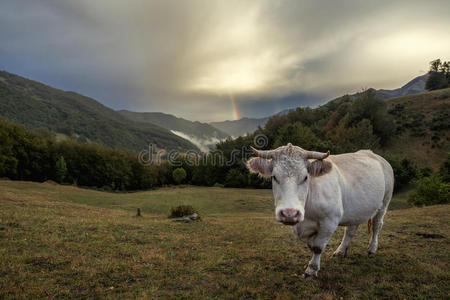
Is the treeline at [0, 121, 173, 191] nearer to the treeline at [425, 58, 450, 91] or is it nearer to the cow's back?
the cow's back

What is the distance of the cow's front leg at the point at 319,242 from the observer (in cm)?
496

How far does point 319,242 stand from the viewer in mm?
5059

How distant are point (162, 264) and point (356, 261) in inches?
221

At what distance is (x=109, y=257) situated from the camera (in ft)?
22.7

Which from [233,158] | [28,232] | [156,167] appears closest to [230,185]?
[233,158]

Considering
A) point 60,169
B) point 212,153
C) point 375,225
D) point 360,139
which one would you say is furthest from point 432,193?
point 60,169

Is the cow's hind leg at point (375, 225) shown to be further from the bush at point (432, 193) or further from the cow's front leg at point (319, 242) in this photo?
the bush at point (432, 193)

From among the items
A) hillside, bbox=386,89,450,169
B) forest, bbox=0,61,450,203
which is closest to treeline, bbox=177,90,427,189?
forest, bbox=0,61,450,203

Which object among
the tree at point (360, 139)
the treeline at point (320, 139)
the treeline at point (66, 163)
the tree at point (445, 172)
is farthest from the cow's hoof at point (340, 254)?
the treeline at point (66, 163)

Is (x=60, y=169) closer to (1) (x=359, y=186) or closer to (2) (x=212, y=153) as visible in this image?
(2) (x=212, y=153)

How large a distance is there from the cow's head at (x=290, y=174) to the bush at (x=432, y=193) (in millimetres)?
24299

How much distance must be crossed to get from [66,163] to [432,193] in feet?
238

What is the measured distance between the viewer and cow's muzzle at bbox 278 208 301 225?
13.1 ft

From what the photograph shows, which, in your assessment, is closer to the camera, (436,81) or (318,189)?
(318,189)
